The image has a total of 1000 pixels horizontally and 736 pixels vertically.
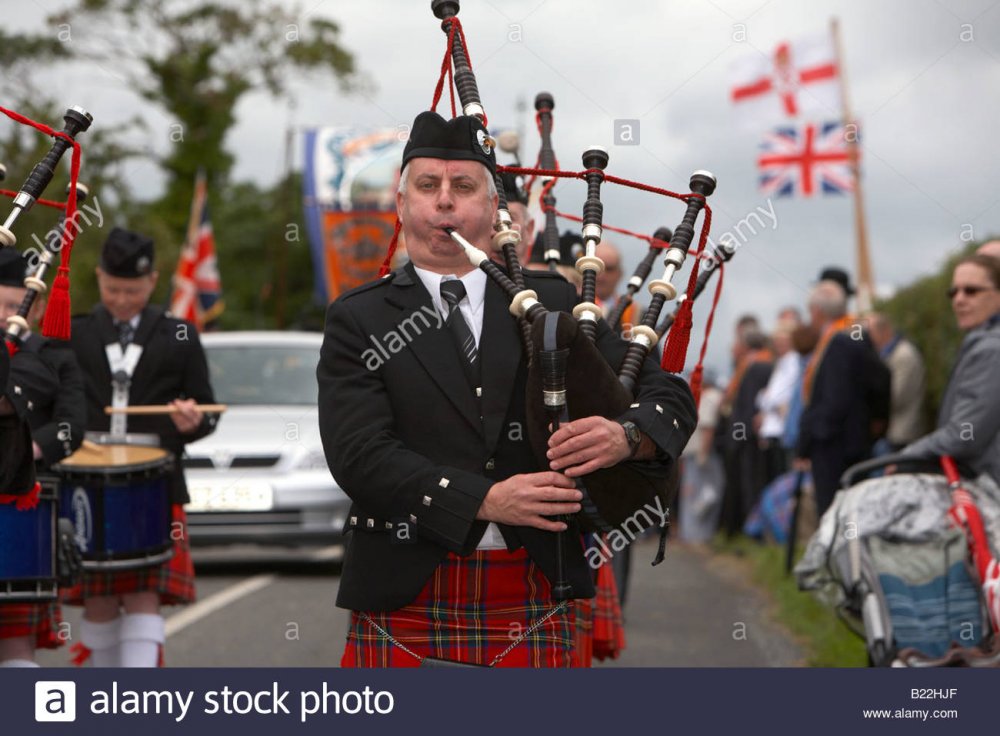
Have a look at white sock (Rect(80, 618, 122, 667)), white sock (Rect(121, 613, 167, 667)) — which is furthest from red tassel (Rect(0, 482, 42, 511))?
white sock (Rect(80, 618, 122, 667))

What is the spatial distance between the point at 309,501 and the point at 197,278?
7.33m

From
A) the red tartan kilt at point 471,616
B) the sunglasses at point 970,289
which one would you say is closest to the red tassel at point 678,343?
the red tartan kilt at point 471,616

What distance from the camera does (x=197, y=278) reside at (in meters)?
16.6

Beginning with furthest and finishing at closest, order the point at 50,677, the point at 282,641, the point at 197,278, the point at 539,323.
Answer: the point at 197,278 → the point at 282,641 → the point at 539,323 → the point at 50,677

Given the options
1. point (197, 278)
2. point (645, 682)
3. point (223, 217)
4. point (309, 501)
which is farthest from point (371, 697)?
point (223, 217)

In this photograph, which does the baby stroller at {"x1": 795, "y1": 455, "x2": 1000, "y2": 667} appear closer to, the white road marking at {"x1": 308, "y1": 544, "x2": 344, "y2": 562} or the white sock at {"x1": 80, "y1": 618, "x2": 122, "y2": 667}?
the white sock at {"x1": 80, "y1": 618, "x2": 122, "y2": 667}

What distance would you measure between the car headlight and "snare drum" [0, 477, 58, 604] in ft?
17.1

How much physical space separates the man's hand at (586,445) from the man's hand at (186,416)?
335cm

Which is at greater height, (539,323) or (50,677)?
(539,323)

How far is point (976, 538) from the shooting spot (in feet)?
16.4

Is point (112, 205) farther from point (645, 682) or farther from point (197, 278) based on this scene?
point (645, 682)

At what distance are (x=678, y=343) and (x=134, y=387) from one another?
316cm

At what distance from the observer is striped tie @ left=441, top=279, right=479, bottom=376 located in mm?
3057

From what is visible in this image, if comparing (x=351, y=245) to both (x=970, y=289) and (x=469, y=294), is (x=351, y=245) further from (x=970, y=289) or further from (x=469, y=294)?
(x=469, y=294)
